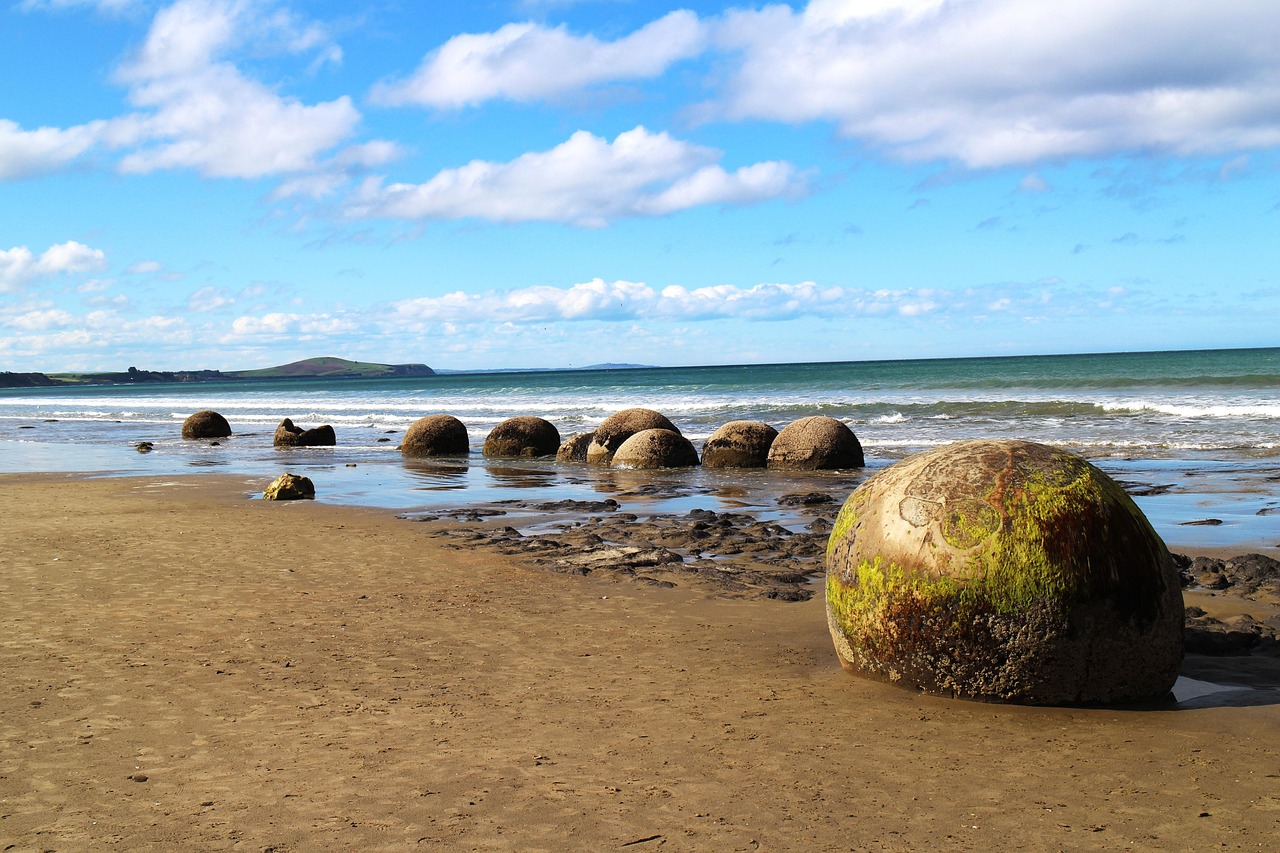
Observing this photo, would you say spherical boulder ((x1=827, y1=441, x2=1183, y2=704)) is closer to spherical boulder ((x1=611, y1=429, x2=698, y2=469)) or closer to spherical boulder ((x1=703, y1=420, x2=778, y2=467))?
spherical boulder ((x1=703, y1=420, x2=778, y2=467))

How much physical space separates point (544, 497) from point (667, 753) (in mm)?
10118

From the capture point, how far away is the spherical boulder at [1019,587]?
509 centimetres

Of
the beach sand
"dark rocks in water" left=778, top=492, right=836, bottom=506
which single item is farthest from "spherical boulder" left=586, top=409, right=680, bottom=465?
the beach sand

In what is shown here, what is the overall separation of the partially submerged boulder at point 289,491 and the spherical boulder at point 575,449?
622cm

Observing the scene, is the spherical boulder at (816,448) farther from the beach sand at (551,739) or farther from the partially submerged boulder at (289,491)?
the beach sand at (551,739)

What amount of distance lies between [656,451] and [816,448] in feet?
9.39

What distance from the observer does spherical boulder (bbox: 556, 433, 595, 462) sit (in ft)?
67.3

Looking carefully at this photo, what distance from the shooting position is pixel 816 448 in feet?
58.0

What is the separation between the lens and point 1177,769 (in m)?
4.46

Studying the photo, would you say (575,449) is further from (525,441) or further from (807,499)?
(807,499)

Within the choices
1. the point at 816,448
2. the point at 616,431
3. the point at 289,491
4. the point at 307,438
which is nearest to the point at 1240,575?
the point at 816,448

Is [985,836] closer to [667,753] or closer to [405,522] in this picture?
[667,753]

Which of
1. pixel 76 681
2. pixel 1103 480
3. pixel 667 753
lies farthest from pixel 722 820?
pixel 76 681

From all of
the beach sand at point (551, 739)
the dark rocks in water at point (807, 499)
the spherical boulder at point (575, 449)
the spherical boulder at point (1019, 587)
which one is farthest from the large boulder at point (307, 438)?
the spherical boulder at point (1019, 587)
